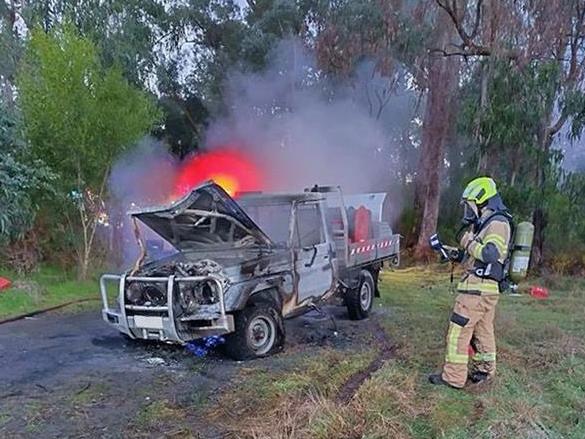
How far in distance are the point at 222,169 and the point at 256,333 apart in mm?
12296

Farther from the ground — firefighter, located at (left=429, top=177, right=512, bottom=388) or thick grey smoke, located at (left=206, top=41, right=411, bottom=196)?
thick grey smoke, located at (left=206, top=41, right=411, bottom=196)

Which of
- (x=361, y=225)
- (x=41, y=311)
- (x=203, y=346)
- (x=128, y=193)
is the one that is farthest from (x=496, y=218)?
(x=128, y=193)

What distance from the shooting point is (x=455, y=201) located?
61.7 feet

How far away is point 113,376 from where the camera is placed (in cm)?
571

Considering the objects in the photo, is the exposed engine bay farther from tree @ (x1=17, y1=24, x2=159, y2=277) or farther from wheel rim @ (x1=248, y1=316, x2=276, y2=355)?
tree @ (x1=17, y1=24, x2=159, y2=277)

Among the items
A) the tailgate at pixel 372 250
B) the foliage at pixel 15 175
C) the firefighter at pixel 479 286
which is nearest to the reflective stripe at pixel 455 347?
the firefighter at pixel 479 286

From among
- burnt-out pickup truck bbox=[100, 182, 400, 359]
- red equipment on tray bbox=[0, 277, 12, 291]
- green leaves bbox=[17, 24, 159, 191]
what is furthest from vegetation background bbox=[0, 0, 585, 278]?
burnt-out pickup truck bbox=[100, 182, 400, 359]

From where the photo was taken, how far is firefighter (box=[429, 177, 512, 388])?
4.95 metres

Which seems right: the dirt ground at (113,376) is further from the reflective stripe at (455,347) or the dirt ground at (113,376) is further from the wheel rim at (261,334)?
the reflective stripe at (455,347)

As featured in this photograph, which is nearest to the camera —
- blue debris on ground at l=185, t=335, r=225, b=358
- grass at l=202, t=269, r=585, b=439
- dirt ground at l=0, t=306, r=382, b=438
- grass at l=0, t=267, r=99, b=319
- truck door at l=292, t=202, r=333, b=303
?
grass at l=202, t=269, r=585, b=439

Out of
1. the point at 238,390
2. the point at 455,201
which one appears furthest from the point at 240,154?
the point at 238,390

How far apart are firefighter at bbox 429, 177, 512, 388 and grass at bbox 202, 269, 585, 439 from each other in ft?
0.69

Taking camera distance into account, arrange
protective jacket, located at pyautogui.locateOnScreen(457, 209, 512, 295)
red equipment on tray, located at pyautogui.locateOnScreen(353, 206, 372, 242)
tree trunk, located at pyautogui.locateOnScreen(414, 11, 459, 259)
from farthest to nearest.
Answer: tree trunk, located at pyautogui.locateOnScreen(414, 11, 459, 259), red equipment on tray, located at pyautogui.locateOnScreen(353, 206, 372, 242), protective jacket, located at pyautogui.locateOnScreen(457, 209, 512, 295)

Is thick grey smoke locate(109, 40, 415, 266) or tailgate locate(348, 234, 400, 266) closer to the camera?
tailgate locate(348, 234, 400, 266)
